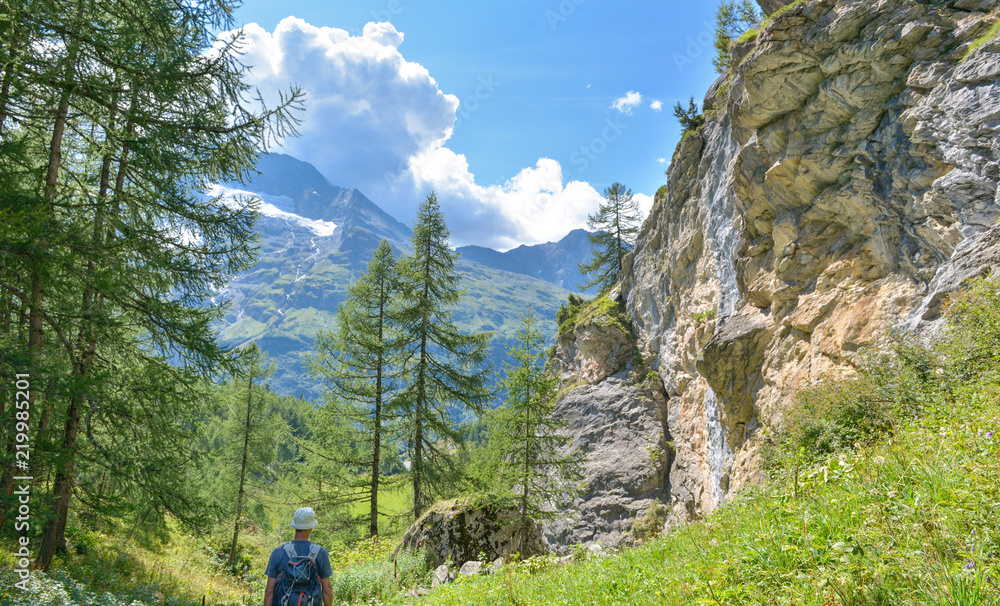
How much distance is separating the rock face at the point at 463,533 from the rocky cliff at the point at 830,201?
21.8ft

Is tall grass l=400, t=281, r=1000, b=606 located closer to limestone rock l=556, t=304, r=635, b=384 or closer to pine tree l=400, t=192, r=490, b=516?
pine tree l=400, t=192, r=490, b=516

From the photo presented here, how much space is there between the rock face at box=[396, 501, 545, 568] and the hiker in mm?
10050

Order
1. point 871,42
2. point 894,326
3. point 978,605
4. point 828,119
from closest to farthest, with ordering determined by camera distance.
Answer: point 978,605, point 894,326, point 871,42, point 828,119

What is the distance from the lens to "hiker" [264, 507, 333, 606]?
4.70 metres

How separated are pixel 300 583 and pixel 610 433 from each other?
19.8 metres

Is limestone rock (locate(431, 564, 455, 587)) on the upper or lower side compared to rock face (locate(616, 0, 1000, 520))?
lower

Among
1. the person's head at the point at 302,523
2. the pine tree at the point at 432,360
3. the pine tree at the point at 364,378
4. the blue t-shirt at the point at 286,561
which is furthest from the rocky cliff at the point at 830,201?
the pine tree at the point at 364,378

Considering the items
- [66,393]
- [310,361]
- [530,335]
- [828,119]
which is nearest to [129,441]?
[66,393]

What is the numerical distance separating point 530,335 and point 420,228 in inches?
261

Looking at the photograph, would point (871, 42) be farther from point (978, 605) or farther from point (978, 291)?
point (978, 605)

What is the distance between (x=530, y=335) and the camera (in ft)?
51.9

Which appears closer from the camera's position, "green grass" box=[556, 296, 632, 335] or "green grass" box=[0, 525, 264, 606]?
"green grass" box=[0, 525, 264, 606]

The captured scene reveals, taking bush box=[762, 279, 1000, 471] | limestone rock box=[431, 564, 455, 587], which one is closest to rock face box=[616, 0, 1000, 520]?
bush box=[762, 279, 1000, 471]

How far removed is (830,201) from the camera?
11.9 meters
